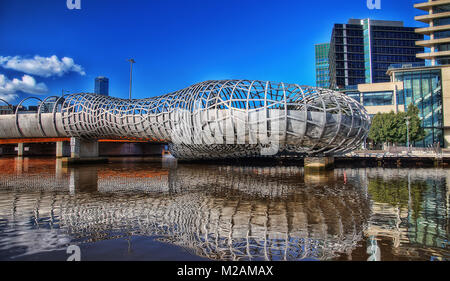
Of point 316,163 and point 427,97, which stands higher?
point 427,97

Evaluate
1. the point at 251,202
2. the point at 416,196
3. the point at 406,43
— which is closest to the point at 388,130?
the point at 416,196

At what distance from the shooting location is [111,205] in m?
9.61

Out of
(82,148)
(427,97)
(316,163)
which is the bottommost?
(316,163)

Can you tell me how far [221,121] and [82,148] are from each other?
2193 centimetres

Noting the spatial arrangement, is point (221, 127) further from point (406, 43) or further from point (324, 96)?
point (406, 43)

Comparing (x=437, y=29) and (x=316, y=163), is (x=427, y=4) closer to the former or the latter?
(x=437, y=29)

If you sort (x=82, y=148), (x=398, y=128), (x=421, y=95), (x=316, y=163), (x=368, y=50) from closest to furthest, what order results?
(x=316, y=163) → (x=82, y=148) → (x=398, y=128) → (x=421, y=95) → (x=368, y=50)

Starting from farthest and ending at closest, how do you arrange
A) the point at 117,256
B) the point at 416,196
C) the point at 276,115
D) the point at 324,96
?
the point at 324,96 → the point at 276,115 → the point at 416,196 → the point at 117,256

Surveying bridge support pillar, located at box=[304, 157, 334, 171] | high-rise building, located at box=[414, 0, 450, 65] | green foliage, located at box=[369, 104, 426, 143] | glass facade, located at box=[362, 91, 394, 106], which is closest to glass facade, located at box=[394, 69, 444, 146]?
glass facade, located at box=[362, 91, 394, 106]

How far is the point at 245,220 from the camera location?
7555mm

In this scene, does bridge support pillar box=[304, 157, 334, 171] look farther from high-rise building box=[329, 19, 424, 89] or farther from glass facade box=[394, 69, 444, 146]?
high-rise building box=[329, 19, 424, 89]

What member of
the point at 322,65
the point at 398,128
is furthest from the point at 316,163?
the point at 322,65

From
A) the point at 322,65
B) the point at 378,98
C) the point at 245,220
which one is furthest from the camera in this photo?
the point at 322,65
